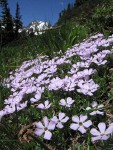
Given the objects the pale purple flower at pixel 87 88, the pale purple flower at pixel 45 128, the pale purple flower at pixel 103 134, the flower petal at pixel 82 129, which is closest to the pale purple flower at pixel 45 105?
the pale purple flower at pixel 87 88

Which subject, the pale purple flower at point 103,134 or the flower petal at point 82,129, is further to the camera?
the flower petal at point 82,129

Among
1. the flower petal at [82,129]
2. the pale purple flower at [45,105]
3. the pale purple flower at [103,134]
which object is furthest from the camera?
the pale purple flower at [45,105]

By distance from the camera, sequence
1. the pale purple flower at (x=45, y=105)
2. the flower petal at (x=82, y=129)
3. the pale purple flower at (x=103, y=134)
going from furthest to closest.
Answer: the pale purple flower at (x=45, y=105) → the flower petal at (x=82, y=129) → the pale purple flower at (x=103, y=134)

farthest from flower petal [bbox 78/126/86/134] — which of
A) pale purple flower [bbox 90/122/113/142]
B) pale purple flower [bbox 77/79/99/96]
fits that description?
pale purple flower [bbox 77/79/99/96]

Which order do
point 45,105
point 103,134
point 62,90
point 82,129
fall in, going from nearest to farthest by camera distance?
point 103,134, point 82,129, point 45,105, point 62,90

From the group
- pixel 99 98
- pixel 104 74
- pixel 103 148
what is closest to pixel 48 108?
pixel 99 98

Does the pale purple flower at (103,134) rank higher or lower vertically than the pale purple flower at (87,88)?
lower

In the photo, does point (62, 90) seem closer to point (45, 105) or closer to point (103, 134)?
point (45, 105)

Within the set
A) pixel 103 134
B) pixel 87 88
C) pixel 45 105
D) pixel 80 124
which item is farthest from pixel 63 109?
pixel 103 134

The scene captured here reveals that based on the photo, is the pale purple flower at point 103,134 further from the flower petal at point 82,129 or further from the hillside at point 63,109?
the flower petal at point 82,129

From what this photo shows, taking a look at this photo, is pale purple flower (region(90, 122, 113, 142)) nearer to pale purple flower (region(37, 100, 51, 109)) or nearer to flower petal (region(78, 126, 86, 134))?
flower petal (region(78, 126, 86, 134))

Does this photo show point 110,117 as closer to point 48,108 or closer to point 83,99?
point 83,99
